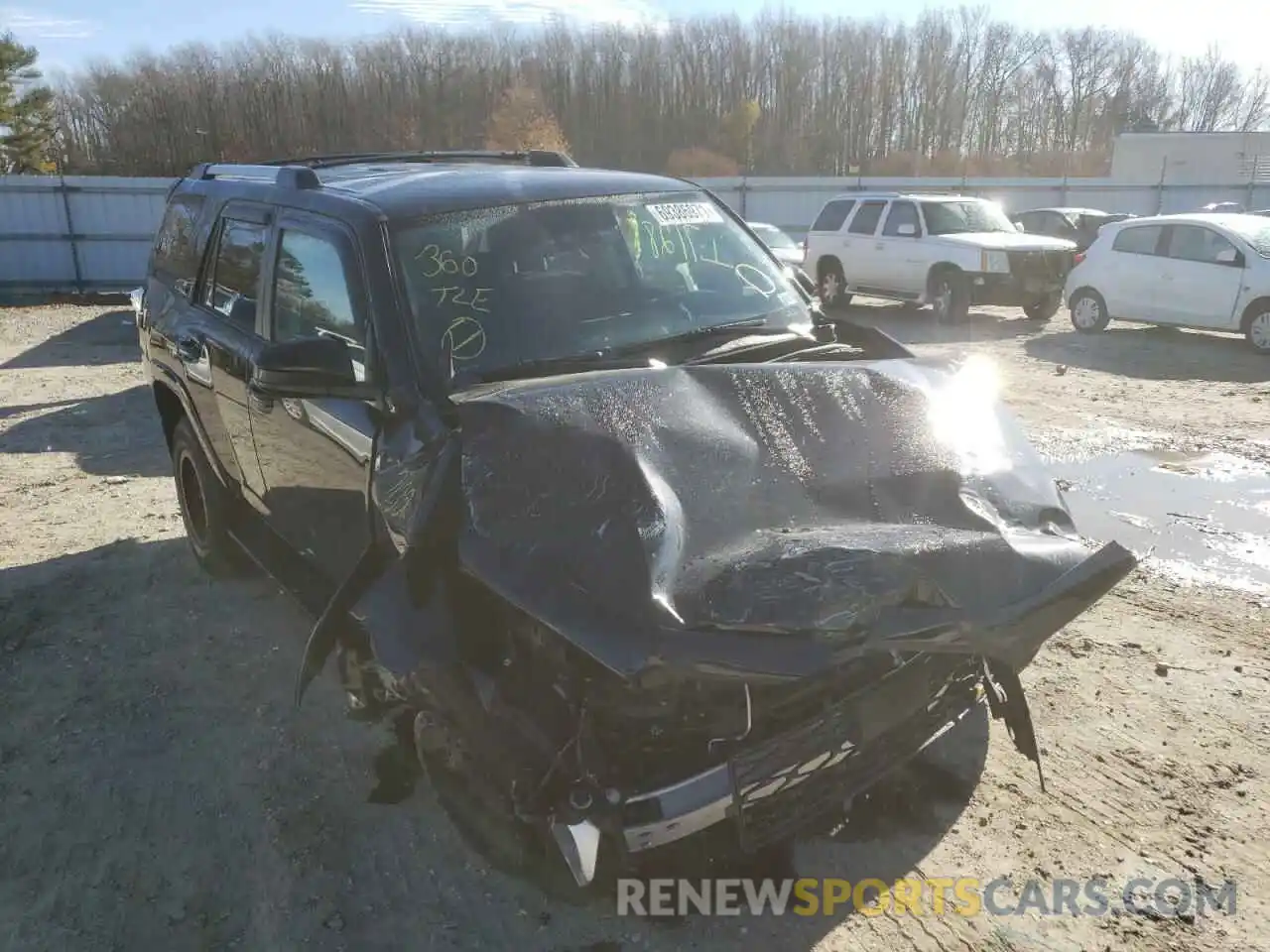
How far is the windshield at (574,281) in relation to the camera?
315 cm

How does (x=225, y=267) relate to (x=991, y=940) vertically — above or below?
above

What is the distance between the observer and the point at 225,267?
4.38m

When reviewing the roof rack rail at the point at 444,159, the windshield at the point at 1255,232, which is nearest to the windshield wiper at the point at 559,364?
the roof rack rail at the point at 444,159

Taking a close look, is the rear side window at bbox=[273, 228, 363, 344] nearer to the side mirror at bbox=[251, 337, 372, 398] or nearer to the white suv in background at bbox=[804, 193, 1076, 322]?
the side mirror at bbox=[251, 337, 372, 398]

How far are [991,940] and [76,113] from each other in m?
53.1

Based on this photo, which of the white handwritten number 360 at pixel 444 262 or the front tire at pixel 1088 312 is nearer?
the white handwritten number 360 at pixel 444 262

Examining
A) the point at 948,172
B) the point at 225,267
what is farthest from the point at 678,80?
the point at 225,267

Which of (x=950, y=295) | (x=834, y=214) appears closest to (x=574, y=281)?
(x=950, y=295)

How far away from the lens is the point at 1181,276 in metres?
12.2

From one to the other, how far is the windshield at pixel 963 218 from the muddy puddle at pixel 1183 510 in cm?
822

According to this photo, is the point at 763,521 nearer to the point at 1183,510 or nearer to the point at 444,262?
the point at 444,262

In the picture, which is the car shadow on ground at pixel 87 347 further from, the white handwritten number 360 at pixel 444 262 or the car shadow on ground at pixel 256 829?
the white handwritten number 360 at pixel 444 262

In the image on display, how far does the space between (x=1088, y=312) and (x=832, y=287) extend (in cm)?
450

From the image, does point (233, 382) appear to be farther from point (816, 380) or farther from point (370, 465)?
point (816, 380)
